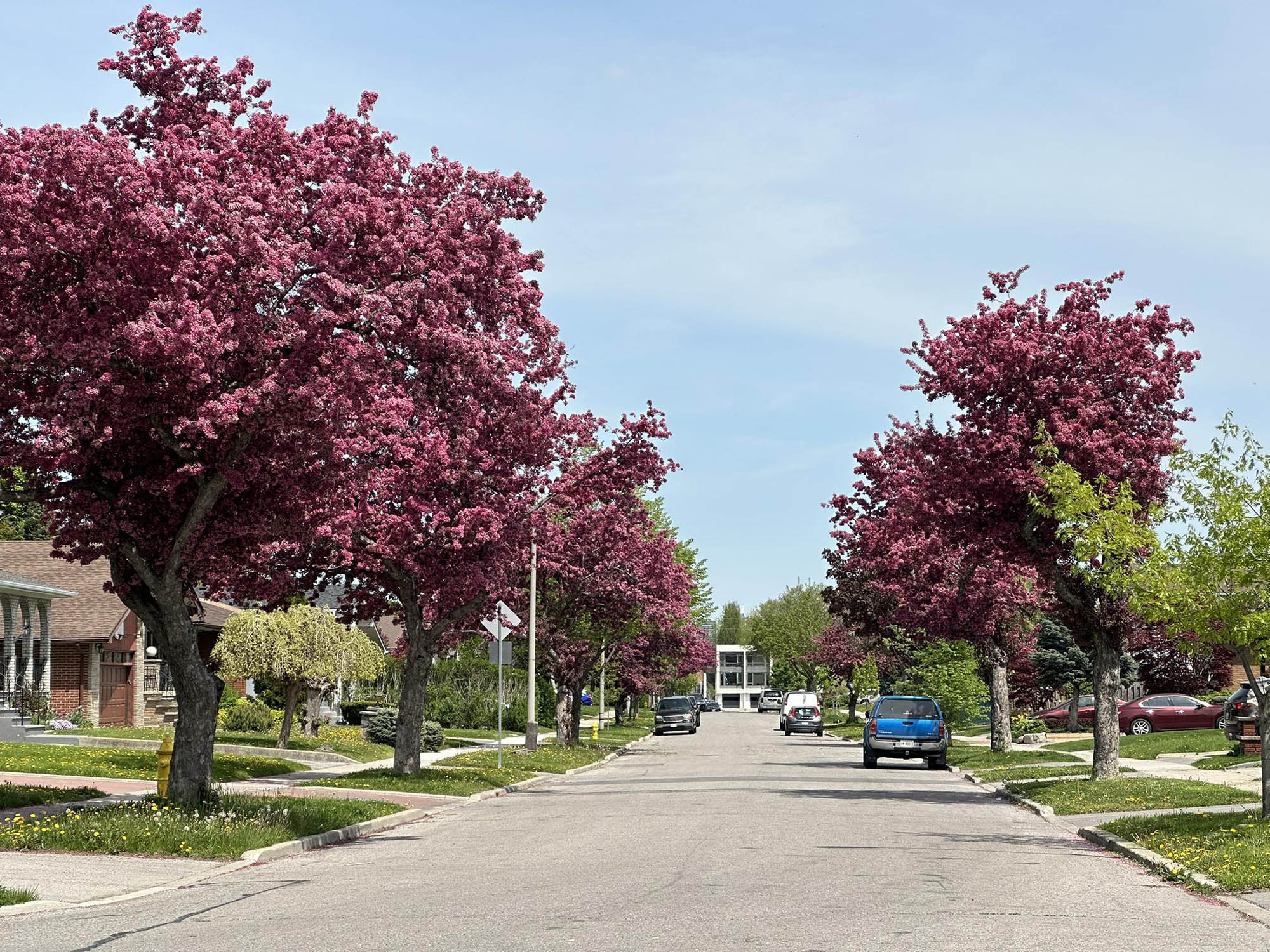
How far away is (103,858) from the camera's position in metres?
14.9

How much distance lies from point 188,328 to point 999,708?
30967 mm

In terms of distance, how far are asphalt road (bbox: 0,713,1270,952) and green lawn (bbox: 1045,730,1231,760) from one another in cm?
1767

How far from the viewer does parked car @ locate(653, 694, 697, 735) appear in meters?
72.4

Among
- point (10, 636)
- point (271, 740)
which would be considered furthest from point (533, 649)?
point (10, 636)

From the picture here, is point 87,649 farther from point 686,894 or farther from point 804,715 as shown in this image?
point 686,894

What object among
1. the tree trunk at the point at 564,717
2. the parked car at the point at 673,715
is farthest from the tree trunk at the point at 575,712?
the parked car at the point at 673,715

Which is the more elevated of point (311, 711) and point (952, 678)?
point (952, 678)

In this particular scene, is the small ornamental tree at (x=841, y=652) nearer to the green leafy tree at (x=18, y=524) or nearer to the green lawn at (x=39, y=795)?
the green leafy tree at (x=18, y=524)

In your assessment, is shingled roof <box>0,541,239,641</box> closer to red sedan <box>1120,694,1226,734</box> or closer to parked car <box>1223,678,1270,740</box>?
parked car <box>1223,678,1270,740</box>

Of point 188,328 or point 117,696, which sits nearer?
point 188,328

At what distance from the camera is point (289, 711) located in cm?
3831

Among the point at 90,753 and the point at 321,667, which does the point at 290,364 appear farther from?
the point at 321,667

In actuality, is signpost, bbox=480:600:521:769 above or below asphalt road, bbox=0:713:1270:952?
above

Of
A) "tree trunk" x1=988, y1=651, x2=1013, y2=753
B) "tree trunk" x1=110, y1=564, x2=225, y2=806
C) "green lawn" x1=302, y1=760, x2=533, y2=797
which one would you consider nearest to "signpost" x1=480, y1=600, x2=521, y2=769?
"green lawn" x1=302, y1=760, x2=533, y2=797
